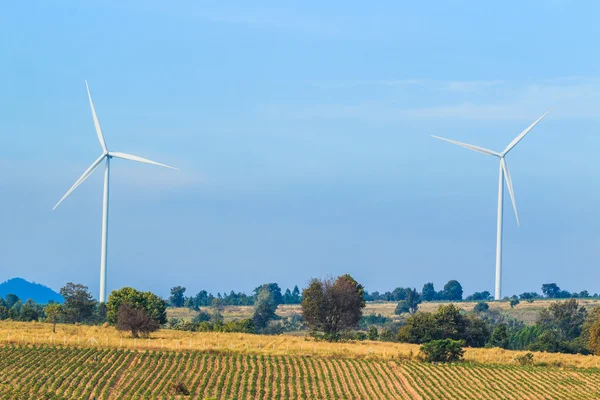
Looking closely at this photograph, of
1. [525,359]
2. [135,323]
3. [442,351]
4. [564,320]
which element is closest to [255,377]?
[442,351]

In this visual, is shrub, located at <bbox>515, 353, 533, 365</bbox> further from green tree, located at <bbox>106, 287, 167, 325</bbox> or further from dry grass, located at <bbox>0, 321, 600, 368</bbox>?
green tree, located at <bbox>106, 287, 167, 325</bbox>

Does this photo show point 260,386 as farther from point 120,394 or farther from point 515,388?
point 515,388

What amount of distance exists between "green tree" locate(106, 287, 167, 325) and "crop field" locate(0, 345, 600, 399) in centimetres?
3010

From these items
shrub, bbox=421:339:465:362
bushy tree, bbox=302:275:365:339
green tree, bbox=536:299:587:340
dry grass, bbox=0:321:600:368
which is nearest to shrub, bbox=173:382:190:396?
dry grass, bbox=0:321:600:368

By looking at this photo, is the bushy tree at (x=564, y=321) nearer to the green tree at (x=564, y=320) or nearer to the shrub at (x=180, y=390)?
the green tree at (x=564, y=320)

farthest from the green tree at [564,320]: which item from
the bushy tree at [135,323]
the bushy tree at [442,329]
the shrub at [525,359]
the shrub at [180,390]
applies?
the shrub at [180,390]

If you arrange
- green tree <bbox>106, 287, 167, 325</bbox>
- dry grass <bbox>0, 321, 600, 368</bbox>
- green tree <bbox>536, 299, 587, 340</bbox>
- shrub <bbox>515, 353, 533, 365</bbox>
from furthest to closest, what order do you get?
green tree <bbox>536, 299, 587, 340</bbox> < green tree <bbox>106, 287, 167, 325</bbox> < shrub <bbox>515, 353, 533, 365</bbox> < dry grass <bbox>0, 321, 600, 368</bbox>

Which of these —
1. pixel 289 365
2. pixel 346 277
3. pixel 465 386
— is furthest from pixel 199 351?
pixel 346 277

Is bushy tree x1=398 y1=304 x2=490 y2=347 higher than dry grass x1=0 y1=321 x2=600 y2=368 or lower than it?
higher

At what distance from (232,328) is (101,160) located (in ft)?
84.5

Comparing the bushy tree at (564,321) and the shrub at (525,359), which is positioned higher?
the bushy tree at (564,321)

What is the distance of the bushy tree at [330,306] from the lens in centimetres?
12156

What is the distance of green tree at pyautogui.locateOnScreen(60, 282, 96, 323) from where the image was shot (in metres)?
140

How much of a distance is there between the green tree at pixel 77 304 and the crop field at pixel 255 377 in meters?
45.9
